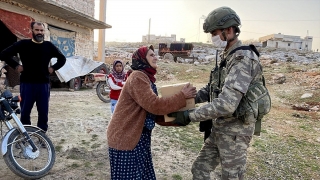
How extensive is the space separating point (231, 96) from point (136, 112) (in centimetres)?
69

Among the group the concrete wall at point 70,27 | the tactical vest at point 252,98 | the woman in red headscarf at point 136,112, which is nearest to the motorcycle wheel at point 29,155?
the woman in red headscarf at point 136,112

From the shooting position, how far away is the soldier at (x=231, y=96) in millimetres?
1857

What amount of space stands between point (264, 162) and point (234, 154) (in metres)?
2.20

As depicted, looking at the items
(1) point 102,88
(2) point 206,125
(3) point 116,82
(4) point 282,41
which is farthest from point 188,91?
(4) point 282,41

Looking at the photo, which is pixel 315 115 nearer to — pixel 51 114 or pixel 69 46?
pixel 51 114

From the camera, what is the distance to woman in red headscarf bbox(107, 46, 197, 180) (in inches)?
74.1

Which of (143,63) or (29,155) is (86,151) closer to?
(29,155)

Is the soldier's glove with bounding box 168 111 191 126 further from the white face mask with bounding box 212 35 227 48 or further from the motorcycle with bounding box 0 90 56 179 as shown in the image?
the motorcycle with bounding box 0 90 56 179

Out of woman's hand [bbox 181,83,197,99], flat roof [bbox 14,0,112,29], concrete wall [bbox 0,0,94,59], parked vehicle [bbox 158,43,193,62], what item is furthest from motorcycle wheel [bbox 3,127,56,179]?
parked vehicle [bbox 158,43,193,62]

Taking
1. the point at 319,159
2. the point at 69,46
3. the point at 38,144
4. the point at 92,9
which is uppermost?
the point at 92,9

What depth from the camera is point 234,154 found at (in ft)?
6.74

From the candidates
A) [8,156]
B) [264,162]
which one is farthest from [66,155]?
[264,162]

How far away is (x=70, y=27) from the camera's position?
10672 mm

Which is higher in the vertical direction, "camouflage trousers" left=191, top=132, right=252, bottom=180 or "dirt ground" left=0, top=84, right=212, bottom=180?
"camouflage trousers" left=191, top=132, right=252, bottom=180
